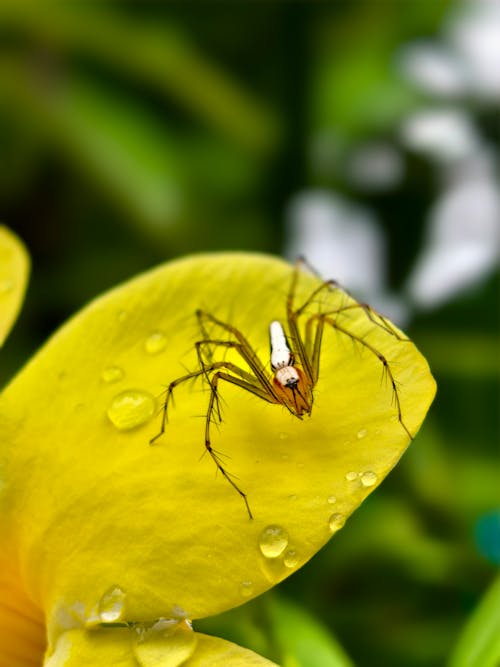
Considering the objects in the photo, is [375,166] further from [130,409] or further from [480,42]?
[130,409]

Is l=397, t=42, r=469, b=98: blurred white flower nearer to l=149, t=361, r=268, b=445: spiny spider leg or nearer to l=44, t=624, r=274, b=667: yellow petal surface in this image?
l=149, t=361, r=268, b=445: spiny spider leg

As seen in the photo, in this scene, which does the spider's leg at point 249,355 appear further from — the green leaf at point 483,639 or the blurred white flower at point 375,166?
the blurred white flower at point 375,166

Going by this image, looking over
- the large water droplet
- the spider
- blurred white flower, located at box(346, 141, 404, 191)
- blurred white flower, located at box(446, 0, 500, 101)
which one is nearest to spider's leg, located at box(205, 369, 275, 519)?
the spider

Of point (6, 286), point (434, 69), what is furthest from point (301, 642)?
point (434, 69)

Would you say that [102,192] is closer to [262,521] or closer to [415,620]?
[415,620]

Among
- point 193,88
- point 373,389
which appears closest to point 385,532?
point 373,389

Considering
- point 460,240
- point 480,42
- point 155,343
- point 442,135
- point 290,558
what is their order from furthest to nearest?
point 480,42 → point 442,135 → point 460,240 → point 155,343 → point 290,558
